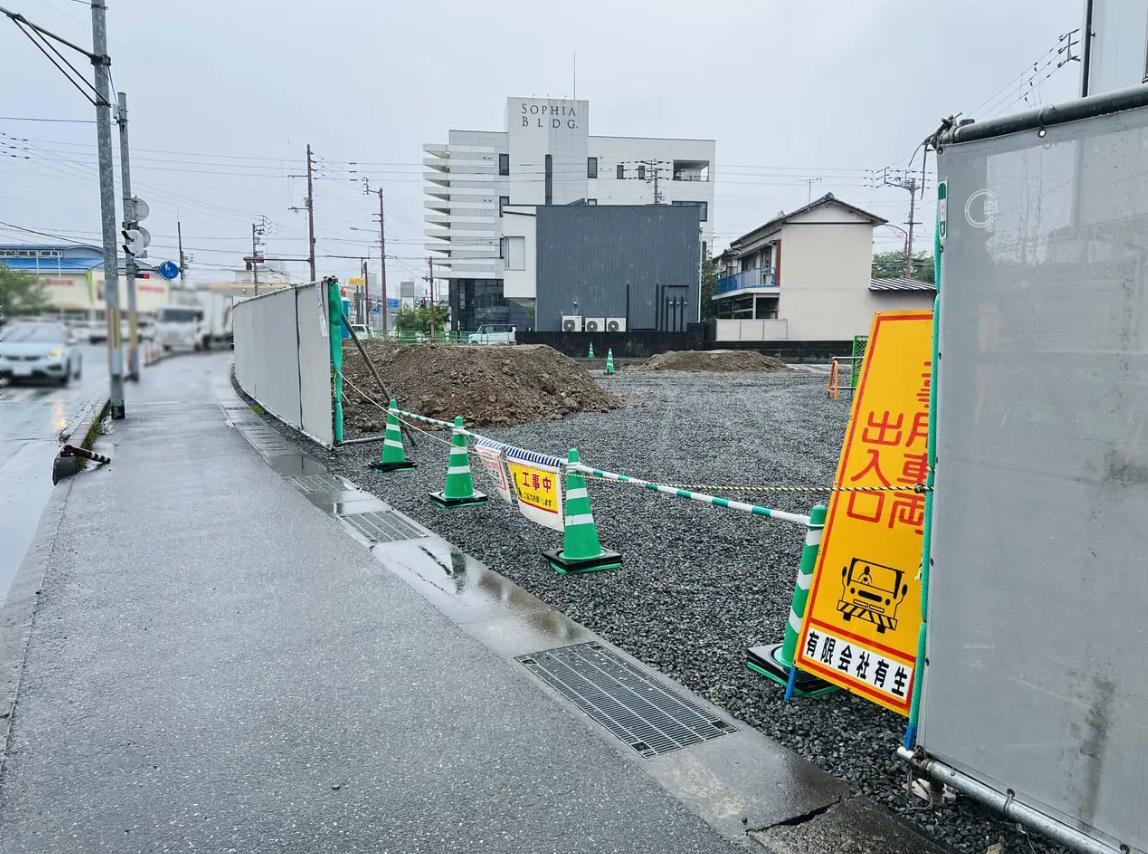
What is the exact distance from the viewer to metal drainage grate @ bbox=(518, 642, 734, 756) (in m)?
3.49

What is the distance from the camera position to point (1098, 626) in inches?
89.8

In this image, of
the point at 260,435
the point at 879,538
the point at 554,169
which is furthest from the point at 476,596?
the point at 554,169

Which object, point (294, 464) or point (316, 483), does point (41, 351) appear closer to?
point (316, 483)

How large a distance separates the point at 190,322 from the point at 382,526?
3.23 m

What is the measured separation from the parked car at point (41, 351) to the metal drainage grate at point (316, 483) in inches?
138

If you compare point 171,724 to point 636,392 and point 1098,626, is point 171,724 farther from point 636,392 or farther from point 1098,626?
point 636,392

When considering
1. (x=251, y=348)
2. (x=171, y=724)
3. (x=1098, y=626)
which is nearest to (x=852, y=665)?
(x=1098, y=626)

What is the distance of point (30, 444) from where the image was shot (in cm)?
1223

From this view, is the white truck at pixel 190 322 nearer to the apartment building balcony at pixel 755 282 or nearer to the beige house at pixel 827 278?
the beige house at pixel 827 278

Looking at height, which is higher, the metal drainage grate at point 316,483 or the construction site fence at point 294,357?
the construction site fence at point 294,357

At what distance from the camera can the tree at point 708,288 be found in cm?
5688

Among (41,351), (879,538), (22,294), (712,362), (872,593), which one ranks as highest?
(22,294)

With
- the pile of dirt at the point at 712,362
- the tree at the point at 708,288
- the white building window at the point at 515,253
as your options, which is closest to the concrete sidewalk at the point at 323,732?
the pile of dirt at the point at 712,362

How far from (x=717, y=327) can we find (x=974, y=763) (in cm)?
3741
